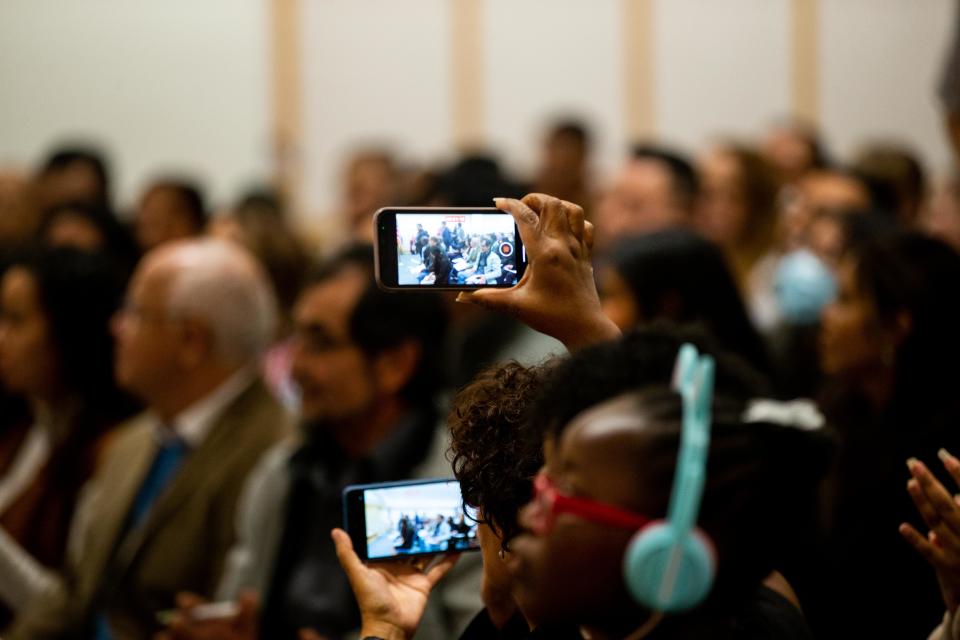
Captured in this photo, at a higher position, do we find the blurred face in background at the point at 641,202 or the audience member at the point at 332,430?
the blurred face in background at the point at 641,202

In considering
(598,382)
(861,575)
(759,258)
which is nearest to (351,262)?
(861,575)

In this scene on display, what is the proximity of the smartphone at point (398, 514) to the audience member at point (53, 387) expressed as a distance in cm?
205

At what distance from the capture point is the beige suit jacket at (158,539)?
2992 mm

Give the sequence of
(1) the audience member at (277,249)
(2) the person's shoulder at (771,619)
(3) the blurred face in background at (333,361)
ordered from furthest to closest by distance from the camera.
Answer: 1. (1) the audience member at (277,249)
2. (3) the blurred face in background at (333,361)
3. (2) the person's shoulder at (771,619)

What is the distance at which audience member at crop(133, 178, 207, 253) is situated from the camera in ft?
18.1

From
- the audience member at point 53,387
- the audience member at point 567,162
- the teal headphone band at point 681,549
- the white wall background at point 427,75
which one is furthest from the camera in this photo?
the white wall background at point 427,75

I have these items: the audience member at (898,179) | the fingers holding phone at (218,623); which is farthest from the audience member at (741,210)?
the fingers holding phone at (218,623)

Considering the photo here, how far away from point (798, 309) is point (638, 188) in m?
0.79

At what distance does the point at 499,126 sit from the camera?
8.60 meters

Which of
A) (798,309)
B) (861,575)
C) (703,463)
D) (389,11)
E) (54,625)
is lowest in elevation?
(54,625)

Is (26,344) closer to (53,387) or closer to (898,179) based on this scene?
(53,387)

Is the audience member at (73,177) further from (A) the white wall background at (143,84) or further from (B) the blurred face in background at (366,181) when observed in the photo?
(A) the white wall background at (143,84)

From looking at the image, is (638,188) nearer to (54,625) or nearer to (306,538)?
(306,538)

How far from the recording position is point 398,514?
62.4 inches
